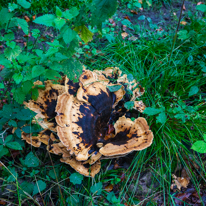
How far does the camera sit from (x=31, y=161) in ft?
7.92

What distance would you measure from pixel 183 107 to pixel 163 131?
534 millimetres

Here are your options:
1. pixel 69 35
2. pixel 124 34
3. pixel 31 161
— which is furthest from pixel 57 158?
pixel 124 34

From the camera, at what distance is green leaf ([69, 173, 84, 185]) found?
2279mm

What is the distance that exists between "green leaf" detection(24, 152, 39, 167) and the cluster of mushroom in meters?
0.19

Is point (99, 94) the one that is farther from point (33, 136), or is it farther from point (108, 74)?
point (33, 136)

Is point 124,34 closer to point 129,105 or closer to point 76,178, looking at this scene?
point 129,105

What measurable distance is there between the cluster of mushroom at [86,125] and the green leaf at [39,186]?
43 cm

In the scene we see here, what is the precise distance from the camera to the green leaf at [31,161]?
2.39m

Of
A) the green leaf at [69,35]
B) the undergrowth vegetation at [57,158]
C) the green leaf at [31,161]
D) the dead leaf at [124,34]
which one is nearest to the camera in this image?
the green leaf at [69,35]

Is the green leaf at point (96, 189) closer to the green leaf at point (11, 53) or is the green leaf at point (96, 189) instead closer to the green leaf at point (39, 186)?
the green leaf at point (39, 186)

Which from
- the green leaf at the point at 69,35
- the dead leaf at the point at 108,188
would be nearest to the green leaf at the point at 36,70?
the green leaf at the point at 69,35

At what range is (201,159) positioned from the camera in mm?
2668

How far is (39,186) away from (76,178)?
20.0 inches

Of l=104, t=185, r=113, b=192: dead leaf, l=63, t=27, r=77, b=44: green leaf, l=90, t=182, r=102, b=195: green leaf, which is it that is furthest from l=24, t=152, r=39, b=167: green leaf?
l=63, t=27, r=77, b=44: green leaf
